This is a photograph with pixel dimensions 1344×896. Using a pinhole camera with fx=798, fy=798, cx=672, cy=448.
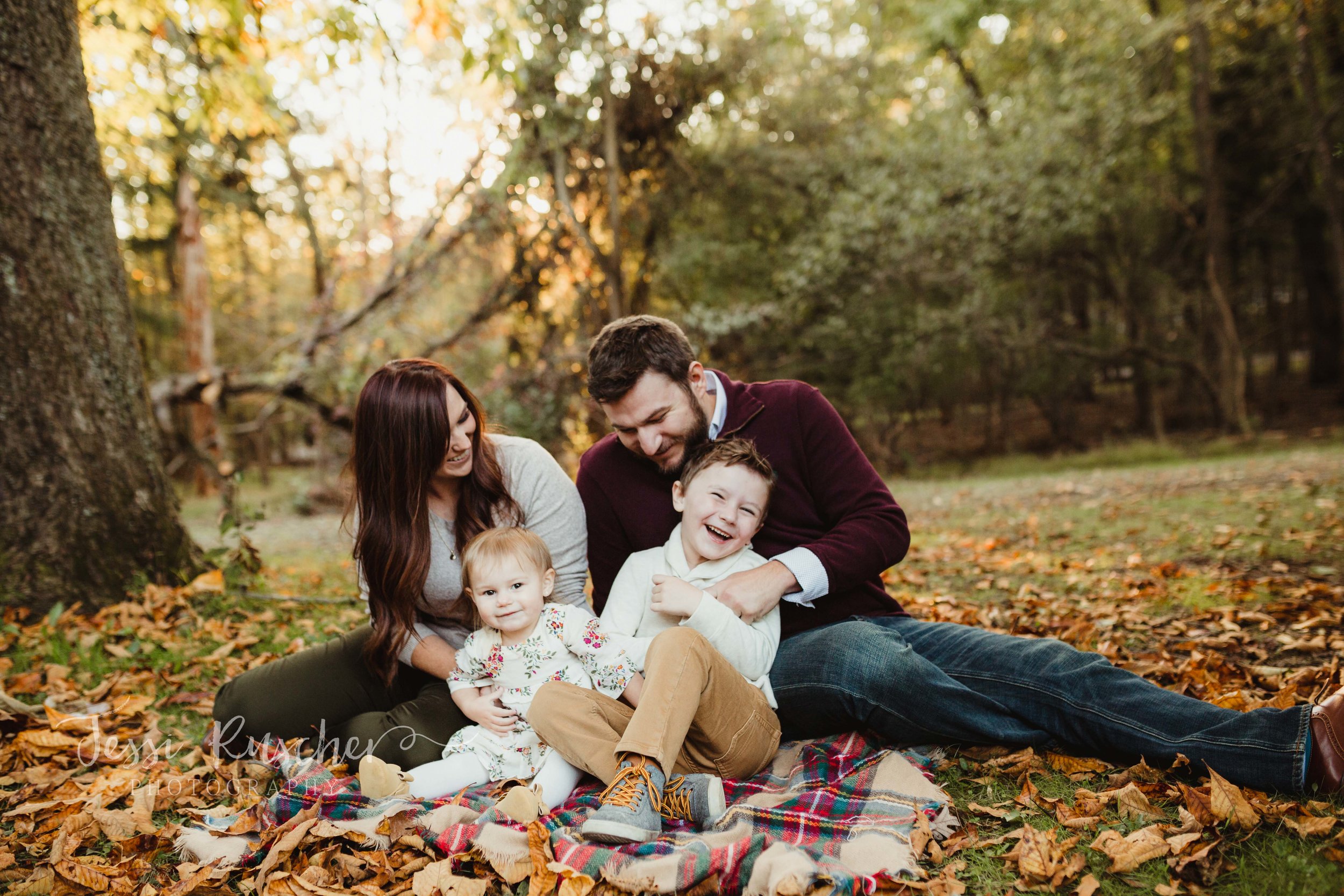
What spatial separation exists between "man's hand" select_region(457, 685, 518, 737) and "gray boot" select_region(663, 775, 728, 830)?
0.62 meters

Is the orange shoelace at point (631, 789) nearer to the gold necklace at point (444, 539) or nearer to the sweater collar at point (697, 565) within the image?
the sweater collar at point (697, 565)

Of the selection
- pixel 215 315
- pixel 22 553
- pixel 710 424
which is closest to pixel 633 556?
pixel 710 424

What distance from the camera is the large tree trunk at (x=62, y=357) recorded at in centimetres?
412

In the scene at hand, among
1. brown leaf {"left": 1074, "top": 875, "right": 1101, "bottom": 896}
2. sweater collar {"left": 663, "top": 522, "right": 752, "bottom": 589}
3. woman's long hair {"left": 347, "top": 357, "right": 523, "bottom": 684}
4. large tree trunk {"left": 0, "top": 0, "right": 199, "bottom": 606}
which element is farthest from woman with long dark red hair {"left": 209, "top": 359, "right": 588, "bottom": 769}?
large tree trunk {"left": 0, "top": 0, "right": 199, "bottom": 606}

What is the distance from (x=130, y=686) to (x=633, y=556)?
2.36 metres

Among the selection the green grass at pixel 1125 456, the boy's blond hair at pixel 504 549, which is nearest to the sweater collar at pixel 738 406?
the boy's blond hair at pixel 504 549

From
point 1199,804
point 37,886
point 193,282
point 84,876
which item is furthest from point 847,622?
point 193,282

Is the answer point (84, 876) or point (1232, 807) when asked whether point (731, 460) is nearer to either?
point (1232, 807)

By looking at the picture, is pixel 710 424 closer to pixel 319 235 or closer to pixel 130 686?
pixel 130 686

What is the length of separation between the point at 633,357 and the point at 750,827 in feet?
4.91

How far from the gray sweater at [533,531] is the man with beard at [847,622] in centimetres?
16

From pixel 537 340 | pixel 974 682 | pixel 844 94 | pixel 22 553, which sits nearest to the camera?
pixel 974 682

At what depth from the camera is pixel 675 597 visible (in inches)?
98.8

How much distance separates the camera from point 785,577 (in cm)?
263
